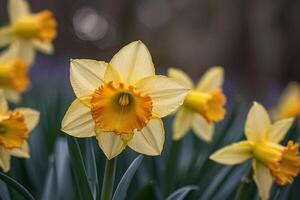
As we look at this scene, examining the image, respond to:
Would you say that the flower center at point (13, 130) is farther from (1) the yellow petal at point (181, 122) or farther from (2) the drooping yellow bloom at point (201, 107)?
(1) the yellow petal at point (181, 122)

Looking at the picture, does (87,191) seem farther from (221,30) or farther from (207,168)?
(221,30)

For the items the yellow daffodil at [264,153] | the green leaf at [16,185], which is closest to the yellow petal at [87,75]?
the green leaf at [16,185]

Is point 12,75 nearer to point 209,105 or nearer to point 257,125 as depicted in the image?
point 209,105

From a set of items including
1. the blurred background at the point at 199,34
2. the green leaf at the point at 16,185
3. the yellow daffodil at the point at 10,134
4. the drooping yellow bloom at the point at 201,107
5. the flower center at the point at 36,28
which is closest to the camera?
the green leaf at the point at 16,185

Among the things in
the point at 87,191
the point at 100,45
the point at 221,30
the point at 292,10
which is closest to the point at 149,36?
the point at 100,45

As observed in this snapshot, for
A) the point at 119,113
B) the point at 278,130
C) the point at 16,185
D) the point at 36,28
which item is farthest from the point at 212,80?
the point at 16,185

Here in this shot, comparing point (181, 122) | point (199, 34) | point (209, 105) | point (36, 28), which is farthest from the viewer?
point (199, 34)
